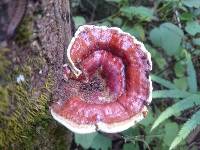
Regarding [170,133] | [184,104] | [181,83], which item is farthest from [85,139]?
[181,83]

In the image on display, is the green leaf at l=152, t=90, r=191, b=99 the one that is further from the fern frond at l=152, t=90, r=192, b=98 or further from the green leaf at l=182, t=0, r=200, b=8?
the green leaf at l=182, t=0, r=200, b=8

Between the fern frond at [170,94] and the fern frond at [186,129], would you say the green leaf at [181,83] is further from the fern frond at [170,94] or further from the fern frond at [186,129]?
the fern frond at [186,129]

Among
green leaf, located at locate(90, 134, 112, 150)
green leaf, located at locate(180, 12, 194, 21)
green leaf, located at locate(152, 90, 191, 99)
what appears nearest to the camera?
green leaf, located at locate(152, 90, 191, 99)

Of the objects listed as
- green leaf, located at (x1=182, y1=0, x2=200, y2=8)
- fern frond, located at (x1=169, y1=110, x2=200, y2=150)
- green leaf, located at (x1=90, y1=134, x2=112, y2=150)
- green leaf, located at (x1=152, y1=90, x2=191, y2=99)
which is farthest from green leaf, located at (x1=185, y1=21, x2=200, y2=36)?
green leaf, located at (x1=90, y1=134, x2=112, y2=150)

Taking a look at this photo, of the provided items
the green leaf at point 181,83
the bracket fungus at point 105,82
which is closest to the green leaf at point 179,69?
the green leaf at point 181,83

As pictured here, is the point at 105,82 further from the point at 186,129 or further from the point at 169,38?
the point at 169,38

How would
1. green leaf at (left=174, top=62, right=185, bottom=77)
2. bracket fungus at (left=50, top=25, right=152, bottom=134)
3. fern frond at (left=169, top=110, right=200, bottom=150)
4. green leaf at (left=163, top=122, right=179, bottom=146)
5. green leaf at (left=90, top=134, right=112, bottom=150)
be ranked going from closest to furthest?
bracket fungus at (left=50, top=25, right=152, bottom=134) < fern frond at (left=169, top=110, right=200, bottom=150) < green leaf at (left=163, top=122, right=179, bottom=146) < green leaf at (left=90, top=134, right=112, bottom=150) < green leaf at (left=174, top=62, right=185, bottom=77)

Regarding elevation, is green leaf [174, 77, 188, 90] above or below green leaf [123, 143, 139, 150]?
above
